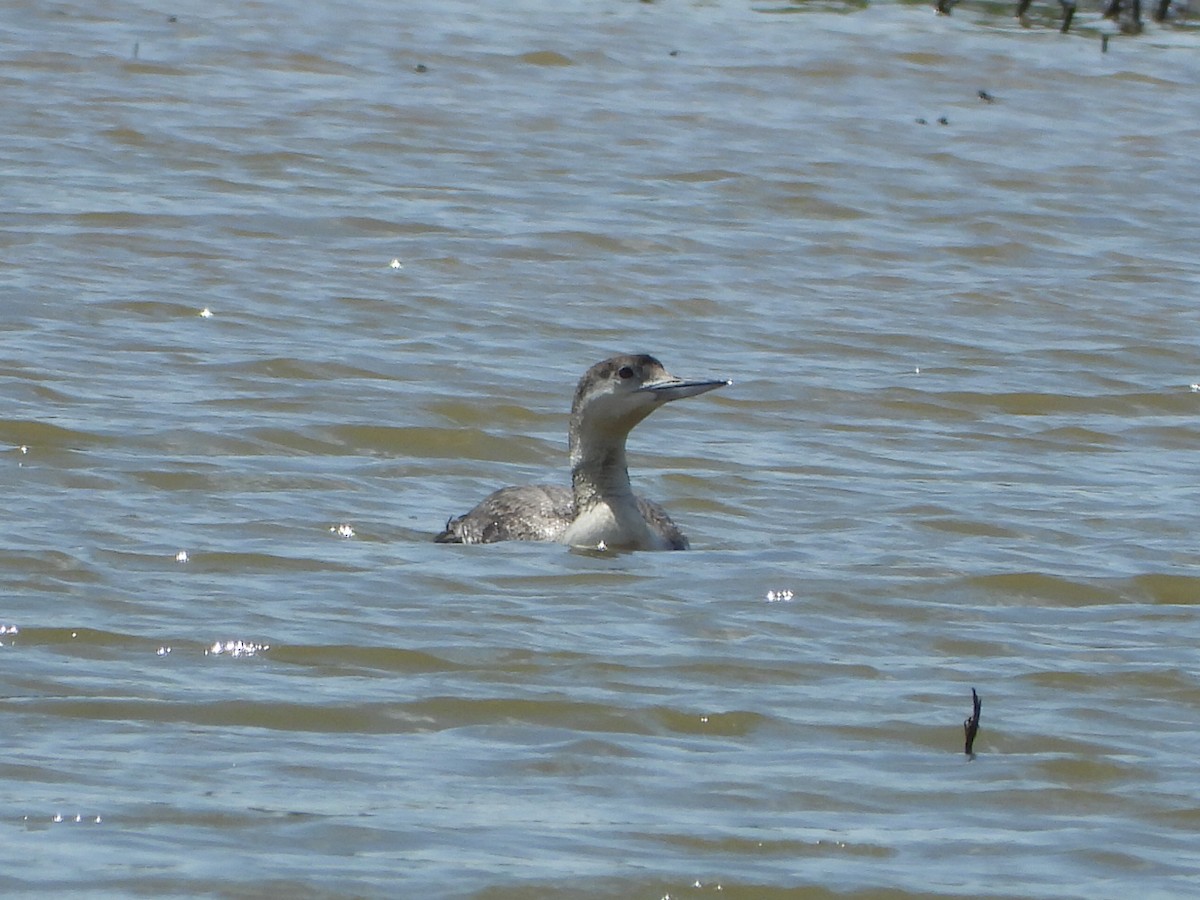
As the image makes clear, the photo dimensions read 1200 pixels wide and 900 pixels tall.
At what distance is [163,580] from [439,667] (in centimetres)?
128

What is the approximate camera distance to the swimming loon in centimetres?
988

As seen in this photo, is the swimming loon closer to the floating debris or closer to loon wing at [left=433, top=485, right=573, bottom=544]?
loon wing at [left=433, top=485, right=573, bottom=544]

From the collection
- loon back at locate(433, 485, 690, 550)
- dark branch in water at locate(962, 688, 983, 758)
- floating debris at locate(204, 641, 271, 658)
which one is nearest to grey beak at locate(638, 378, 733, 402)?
loon back at locate(433, 485, 690, 550)

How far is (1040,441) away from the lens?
1184cm

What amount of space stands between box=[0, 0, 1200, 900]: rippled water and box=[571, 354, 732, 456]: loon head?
22.3 inches

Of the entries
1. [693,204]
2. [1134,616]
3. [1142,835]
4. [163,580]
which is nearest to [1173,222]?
[693,204]

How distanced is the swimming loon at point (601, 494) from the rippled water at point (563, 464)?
0.22 metres

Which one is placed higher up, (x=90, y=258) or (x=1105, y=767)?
(x=1105, y=767)

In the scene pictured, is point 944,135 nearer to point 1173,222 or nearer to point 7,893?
point 1173,222

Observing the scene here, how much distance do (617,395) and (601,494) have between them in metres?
0.42

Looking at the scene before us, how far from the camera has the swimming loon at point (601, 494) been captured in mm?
9883

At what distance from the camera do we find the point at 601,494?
33.1 ft

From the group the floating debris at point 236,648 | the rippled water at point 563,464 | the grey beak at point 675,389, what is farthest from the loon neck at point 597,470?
the floating debris at point 236,648

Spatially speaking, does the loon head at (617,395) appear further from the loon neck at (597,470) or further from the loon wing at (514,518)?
the loon wing at (514,518)
